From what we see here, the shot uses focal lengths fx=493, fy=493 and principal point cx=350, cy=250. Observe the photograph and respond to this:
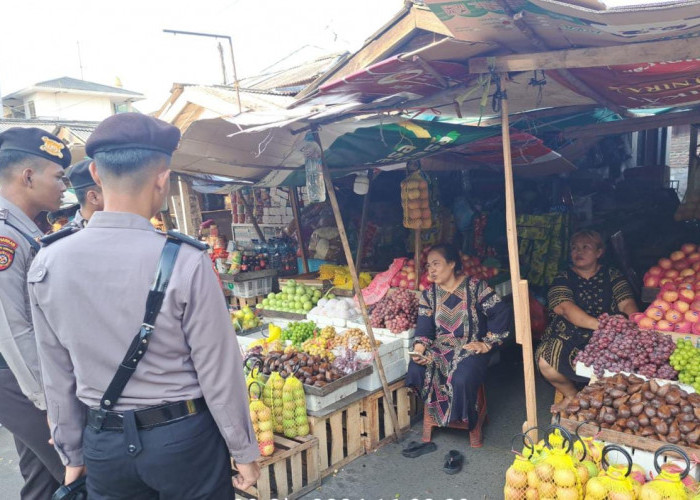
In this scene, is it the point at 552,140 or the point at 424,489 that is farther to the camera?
the point at 552,140

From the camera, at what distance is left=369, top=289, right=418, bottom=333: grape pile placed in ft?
16.1

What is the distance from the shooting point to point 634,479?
8.54ft

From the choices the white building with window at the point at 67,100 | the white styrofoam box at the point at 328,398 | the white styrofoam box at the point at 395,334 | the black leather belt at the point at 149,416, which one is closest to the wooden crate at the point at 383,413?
the white styrofoam box at the point at 328,398

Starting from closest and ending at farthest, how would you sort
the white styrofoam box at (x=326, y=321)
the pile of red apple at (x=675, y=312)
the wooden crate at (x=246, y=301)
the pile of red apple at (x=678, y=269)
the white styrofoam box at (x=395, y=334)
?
1. the pile of red apple at (x=675, y=312)
2. the pile of red apple at (x=678, y=269)
3. the white styrofoam box at (x=395, y=334)
4. the white styrofoam box at (x=326, y=321)
5. the wooden crate at (x=246, y=301)

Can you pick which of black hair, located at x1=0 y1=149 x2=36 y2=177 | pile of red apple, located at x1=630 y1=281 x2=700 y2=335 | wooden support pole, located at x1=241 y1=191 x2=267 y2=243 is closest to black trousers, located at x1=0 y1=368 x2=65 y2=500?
black hair, located at x1=0 y1=149 x2=36 y2=177

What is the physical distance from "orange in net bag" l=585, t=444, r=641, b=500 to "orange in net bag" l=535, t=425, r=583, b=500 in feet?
0.23

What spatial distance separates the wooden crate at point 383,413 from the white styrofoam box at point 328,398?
17 cm

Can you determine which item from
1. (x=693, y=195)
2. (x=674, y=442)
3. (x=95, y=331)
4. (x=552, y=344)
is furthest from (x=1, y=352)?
(x=693, y=195)

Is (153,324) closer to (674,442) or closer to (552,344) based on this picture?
(674,442)

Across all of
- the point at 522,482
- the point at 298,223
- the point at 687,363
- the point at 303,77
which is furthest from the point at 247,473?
the point at 303,77

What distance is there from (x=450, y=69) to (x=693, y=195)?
4.15 metres

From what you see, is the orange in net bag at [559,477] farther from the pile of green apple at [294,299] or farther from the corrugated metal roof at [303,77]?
the corrugated metal roof at [303,77]

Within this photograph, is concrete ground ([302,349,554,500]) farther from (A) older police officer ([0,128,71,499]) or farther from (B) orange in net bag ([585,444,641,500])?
(A) older police officer ([0,128,71,499])

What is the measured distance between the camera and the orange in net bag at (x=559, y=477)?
8.02 ft
